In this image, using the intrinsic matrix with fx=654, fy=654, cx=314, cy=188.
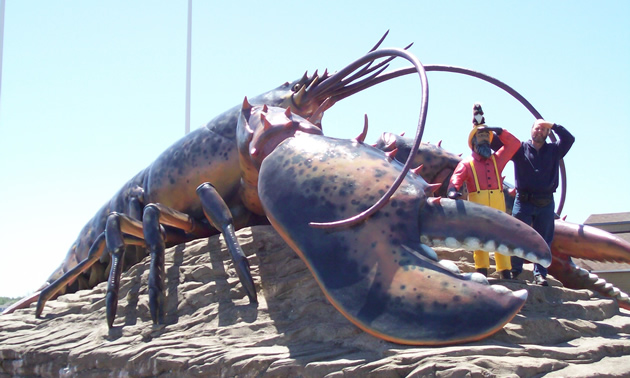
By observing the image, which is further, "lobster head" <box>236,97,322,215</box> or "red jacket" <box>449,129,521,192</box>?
"red jacket" <box>449,129,521,192</box>

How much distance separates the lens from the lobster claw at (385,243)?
3.16 metres


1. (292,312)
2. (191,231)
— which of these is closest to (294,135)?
(292,312)

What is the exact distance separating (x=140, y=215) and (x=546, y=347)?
159 inches

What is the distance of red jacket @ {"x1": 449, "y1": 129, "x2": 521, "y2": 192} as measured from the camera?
487 cm

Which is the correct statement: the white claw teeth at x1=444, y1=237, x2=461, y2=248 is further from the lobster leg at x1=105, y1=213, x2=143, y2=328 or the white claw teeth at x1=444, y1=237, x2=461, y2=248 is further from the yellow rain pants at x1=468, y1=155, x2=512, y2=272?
the lobster leg at x1=105, y1=213, x2=143, y2=328

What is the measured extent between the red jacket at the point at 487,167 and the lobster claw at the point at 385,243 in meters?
1.09

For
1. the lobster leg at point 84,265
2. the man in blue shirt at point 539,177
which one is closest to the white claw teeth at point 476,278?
the man in blue shirt at point 539,177

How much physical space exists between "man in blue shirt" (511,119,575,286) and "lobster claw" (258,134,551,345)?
1.46 metres

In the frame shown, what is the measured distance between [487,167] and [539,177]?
1.30ft

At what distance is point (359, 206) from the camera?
3.62 metres

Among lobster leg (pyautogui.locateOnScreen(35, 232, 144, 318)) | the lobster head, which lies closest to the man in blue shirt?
the lobster head

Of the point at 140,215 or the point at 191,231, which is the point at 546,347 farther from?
the point at 140,215

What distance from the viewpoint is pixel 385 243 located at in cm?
345

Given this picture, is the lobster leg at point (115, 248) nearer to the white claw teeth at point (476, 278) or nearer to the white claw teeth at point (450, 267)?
the white claw teeth at point (450, 267)
